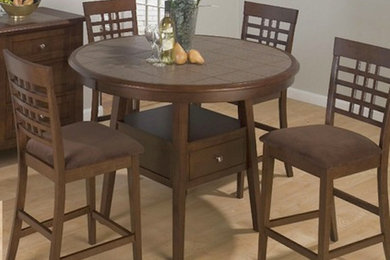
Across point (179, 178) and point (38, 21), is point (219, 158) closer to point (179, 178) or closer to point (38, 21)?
point (179, 178)

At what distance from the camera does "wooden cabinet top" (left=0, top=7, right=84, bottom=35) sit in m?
4.02

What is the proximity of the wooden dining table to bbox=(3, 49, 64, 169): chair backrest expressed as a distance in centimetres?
38

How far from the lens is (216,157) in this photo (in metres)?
3.42

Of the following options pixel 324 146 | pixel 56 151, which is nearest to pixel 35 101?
pixel 56 151

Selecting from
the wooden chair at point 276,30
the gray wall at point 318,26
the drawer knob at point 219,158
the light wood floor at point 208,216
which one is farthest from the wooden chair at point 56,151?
the gray wall at point 318,26

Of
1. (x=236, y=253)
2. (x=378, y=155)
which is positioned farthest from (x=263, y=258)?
(x=378, y=155)

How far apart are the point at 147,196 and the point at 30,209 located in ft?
2.04

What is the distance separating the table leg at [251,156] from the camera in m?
3.53

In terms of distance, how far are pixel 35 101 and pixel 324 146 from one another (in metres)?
1.17

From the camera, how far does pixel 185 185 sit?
3273mm

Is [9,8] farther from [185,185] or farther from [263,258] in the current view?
[263,258]

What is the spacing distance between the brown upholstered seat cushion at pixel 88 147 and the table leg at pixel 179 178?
0.22 metres

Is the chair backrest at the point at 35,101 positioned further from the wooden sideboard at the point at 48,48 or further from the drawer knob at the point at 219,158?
the wooden sideboard at the point at 48,48

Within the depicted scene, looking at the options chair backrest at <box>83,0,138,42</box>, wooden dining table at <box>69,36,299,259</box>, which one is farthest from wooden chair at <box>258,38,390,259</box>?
chair backrest at <box>83,0,138,42</box>
